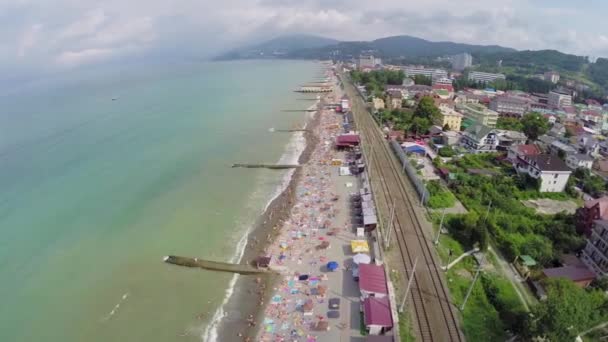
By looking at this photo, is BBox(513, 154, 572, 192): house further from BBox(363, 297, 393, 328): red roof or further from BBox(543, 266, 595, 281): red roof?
BBox(363, 297, 393, 328): red roof

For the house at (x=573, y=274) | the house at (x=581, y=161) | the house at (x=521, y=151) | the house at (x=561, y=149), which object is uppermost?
the house at (x=521, y=151)

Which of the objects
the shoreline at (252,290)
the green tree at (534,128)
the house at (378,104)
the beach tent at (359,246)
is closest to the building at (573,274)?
the beach tent at (359,246)

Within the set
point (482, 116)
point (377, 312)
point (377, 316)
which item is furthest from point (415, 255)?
point (482, 116)

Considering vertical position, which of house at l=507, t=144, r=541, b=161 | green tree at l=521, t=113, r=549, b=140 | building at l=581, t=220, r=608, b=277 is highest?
green tree at l=521, t=113, r=549, b=140

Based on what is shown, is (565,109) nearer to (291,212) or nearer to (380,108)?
(380,108)

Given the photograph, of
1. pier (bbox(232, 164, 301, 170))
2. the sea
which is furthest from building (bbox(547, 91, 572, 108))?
pier (bbox(232, 164, 301, 170))

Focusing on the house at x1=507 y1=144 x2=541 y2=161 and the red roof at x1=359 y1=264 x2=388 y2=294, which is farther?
the house at x1=507 y1=144 x2=541 y2=161

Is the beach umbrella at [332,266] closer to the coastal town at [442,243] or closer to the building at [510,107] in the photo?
the coastal town at [442,243]
